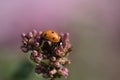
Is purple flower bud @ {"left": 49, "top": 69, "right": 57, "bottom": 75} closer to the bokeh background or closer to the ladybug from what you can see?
the ladybug

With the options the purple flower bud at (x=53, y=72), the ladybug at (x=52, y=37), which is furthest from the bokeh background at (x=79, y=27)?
the purple flower bud at (x=53, y=72)

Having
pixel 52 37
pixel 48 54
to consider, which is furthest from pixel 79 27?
pixel 48 54

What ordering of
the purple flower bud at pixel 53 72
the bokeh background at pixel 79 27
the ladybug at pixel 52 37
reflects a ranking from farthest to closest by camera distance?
the bokeh background at pixel 79 27 → the ladybug at pixel 52 37 → the purple flower bud at pixel 53 72

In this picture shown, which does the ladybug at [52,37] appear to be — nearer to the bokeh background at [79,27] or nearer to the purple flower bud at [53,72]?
the purple flower bud at [53,72]

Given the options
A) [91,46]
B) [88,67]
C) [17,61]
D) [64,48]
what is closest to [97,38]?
[91,46]

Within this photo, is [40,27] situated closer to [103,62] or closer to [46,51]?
[103,62]

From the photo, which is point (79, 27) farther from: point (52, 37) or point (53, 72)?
point (53, 72)

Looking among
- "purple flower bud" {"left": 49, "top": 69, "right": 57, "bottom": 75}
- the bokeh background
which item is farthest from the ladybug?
the bokeh background
